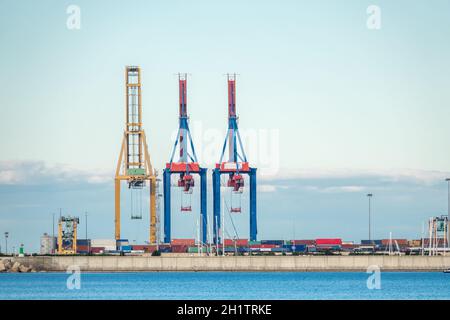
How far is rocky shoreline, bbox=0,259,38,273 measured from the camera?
414 feet

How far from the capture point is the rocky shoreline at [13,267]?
4973 inches

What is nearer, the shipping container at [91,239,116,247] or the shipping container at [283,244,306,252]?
the shipping container at [283,244,306,252]

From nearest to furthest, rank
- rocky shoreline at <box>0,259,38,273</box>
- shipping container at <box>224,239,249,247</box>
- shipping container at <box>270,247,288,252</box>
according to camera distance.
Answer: rocky shoreline at <box>0,259,38,273</box> → shipping container at <box>224,239,249,247</box> → shipping container at <box>270,247,288,252</box>

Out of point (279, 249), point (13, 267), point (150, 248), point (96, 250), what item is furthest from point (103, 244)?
point (13, 267)

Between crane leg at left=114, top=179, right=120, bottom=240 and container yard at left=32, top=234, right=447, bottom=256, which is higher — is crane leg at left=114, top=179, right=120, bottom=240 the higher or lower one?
the higher one

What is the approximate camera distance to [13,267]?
127m

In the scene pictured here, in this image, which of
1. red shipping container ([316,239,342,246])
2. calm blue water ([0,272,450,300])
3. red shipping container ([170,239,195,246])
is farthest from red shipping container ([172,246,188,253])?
calm blue water ([0,272,450,300])

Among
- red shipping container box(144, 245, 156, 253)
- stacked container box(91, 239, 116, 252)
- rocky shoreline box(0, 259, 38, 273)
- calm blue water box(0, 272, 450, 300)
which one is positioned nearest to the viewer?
calm blue water box(0, 272, 450, 300)

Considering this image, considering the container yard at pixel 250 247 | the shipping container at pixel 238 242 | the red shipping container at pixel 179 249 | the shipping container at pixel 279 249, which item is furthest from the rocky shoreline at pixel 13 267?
the shipping container at pixel 279 249

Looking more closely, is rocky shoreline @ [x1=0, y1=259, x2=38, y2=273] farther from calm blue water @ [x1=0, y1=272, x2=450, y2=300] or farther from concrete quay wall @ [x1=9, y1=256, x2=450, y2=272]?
calm blue water @ [x1=0, y1=272, x2=450, y2=300]

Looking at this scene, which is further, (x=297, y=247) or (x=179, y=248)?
(x=297, y=247)

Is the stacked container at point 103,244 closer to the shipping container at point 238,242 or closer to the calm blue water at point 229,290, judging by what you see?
the shipping container at point 238,242

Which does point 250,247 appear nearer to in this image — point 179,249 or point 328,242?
point 179,249
